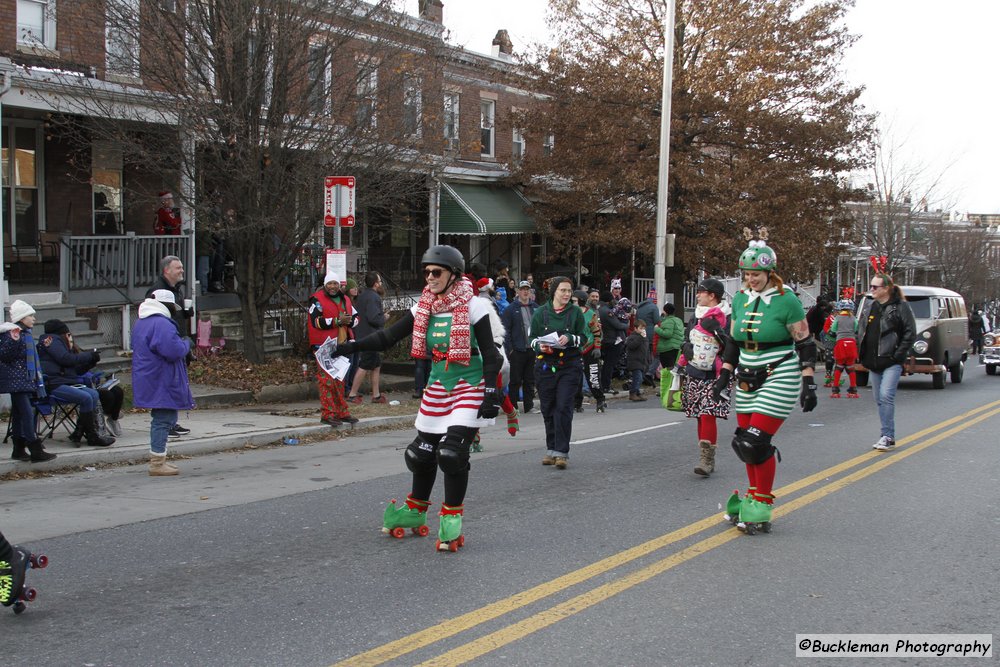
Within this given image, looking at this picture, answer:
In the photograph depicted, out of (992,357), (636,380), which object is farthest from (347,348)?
(992,357)

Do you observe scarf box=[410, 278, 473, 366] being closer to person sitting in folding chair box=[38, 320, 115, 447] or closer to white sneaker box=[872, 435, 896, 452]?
person sitting in folding chair box=[38, 320, 115, 447]

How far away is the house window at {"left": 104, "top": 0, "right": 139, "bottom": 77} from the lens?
14555 mm

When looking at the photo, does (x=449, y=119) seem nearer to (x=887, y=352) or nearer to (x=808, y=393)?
(x=887, y=352)

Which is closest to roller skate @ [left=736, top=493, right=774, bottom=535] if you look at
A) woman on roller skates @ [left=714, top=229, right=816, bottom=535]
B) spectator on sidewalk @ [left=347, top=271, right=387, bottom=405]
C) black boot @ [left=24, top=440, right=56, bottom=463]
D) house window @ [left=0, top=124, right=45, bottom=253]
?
woman on roller skates @ [left=714, top=229, right=816, bottom=535]

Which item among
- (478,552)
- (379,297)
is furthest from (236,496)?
(379,297)

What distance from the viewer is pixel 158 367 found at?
9422 mm

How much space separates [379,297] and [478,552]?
944 cm

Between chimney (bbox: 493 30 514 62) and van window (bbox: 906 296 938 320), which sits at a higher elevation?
chimney (bbox: 493 30 514 62)

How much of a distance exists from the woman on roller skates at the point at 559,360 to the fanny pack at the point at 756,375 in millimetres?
2551

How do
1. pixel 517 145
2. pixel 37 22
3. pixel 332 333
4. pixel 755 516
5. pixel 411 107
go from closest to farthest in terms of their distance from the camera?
pixel 755 516 < pixel 332 333 < pixel 411 107 < pixel 37 22 < pixel 517 145

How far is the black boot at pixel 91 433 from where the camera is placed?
34.0ft

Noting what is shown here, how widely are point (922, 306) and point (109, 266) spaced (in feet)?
54.8

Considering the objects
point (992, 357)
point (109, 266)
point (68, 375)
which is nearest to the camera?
point (68, 375)

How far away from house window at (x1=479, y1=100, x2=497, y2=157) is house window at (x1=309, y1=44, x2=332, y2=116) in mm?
12418
